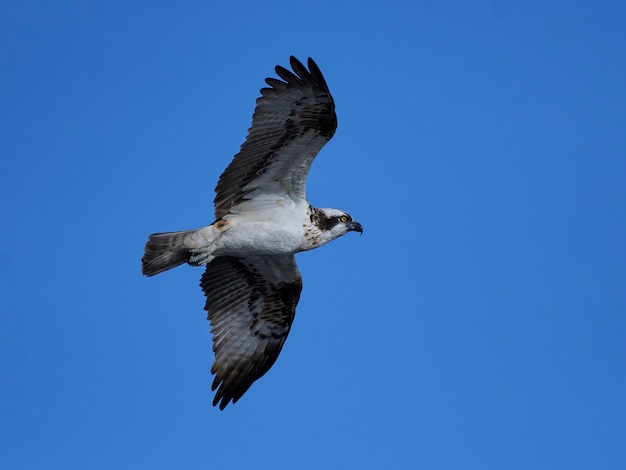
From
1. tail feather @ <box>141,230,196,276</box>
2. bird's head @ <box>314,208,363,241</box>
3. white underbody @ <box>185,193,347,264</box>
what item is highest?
bird's head @ <box>314,208,363,241</box>

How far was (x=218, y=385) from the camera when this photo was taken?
1234 cm

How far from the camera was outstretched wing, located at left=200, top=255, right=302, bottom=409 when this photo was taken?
40.5 ft

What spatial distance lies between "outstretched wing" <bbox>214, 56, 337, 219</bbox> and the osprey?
0.4 inches

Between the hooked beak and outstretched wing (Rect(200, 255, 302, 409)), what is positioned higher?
the hooked beak

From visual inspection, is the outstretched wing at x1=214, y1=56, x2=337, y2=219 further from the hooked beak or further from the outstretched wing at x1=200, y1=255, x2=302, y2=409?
the outstretched wing at x1=200, y1=255, x2=302, y2=409

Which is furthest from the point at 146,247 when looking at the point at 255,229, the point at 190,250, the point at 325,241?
the point at 325,241

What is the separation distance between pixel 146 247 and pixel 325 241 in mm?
2207

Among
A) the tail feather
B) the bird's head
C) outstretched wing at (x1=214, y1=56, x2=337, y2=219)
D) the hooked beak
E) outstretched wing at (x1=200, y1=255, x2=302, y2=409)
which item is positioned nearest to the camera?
outstretched wing at (x1=214, y1=56, x2=337, y2=219)

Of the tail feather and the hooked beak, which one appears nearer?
the tail feather

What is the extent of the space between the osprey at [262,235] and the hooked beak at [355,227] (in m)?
0.01

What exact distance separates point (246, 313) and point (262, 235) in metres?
1.57

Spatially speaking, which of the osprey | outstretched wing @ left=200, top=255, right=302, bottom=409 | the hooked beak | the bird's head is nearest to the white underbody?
the osprey

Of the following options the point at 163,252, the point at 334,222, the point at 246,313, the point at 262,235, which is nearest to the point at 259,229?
the point at 262,235

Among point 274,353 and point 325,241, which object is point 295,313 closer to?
point 274,353
